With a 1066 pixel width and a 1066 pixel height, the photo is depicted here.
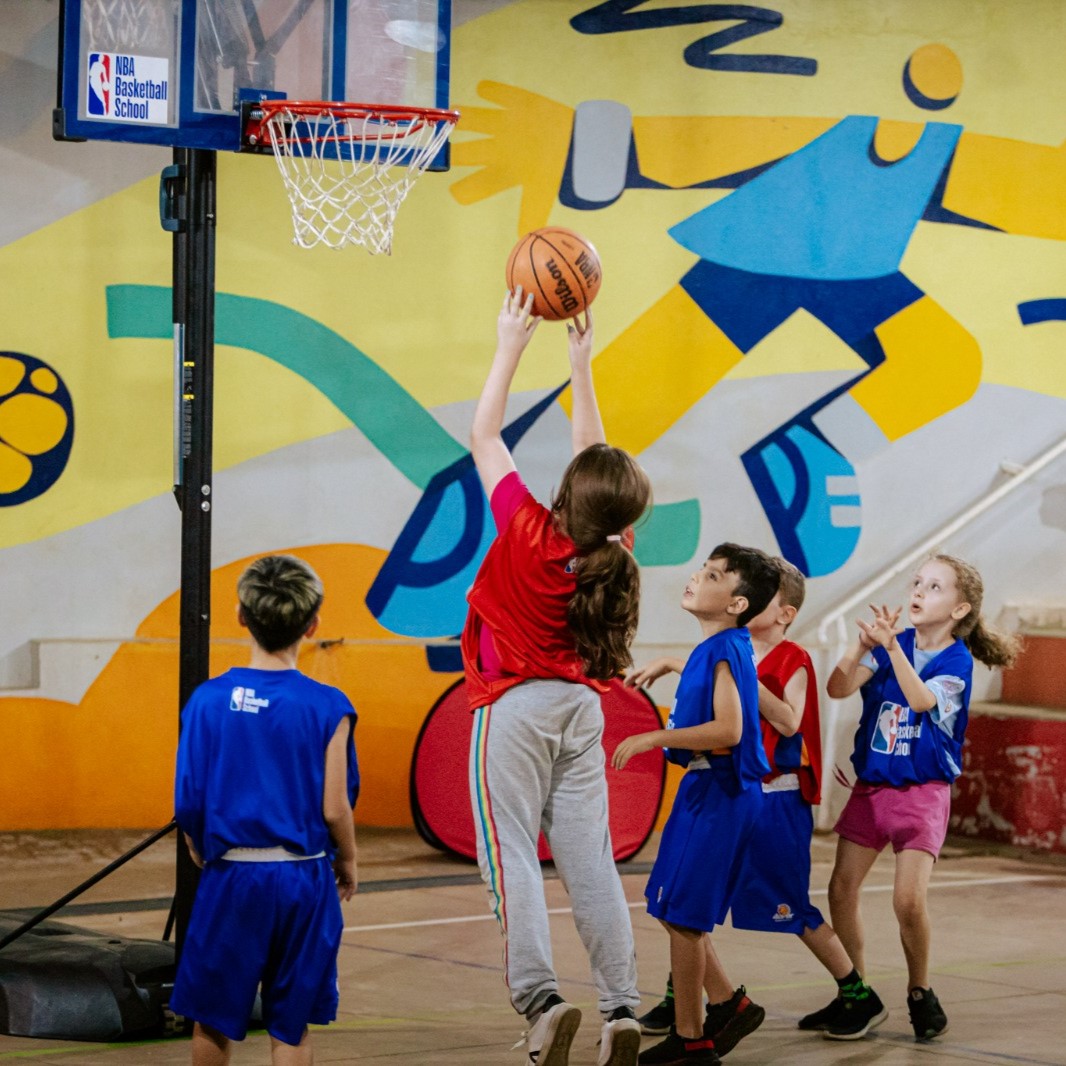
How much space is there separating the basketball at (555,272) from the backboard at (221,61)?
104 centimetres

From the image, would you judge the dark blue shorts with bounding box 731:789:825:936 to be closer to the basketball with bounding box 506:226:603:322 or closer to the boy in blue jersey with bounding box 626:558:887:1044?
the boy in blue jersey with bounding box 626:558:887:1044

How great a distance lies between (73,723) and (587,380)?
16.2 feet

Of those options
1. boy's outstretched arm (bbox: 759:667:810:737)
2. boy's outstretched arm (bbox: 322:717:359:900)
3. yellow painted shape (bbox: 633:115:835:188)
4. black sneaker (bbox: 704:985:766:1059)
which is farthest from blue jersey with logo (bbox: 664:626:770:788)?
yellow painted shape (bbox: 633:115:835:188)

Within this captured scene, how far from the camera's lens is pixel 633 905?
24.6 ft

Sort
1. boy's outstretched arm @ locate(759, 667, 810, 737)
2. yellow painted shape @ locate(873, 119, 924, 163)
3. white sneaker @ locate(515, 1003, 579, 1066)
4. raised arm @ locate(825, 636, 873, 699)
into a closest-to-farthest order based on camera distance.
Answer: white sneaker @ locate(515, 1003, 579, 1066)
boy's outstretched arm @ locate(759, 667, 810, 737)
raised arm @ locate(825, 636, 873, 699)
yellow painted shape @ locate(873, 119, 924, 163)

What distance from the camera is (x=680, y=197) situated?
960 centimetres

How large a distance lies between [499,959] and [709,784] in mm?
1772

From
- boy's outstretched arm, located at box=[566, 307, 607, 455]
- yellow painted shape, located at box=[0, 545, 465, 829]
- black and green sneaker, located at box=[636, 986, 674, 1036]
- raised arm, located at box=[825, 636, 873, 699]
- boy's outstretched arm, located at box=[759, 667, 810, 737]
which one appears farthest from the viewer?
yellow painted shape, located at box=[0, 545, 465, 829]

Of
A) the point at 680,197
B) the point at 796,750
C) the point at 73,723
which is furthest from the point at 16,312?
the point at 796,750

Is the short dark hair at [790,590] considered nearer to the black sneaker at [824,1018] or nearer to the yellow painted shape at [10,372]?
the black sneaker at [824,1018]

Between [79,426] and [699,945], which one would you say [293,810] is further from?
[79,426]

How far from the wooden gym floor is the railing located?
21.8 inches

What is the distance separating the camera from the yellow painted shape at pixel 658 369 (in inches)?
376

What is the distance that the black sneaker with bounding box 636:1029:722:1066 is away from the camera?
4.80 meters
